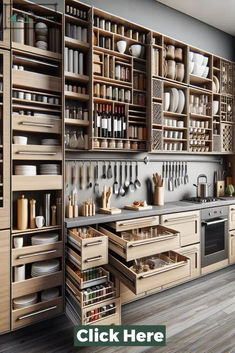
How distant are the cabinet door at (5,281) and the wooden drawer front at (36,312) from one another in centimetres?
6

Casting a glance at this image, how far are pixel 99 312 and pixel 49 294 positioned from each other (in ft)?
1.72

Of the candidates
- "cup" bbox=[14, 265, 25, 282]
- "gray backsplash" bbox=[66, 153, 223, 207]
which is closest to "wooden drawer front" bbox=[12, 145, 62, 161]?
"gray backsplash" bbox=[66, 153, 223, 207]

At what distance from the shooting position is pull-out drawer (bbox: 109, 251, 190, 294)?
1.87 m

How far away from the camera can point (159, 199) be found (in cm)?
311

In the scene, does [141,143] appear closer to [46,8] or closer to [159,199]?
[159,199]

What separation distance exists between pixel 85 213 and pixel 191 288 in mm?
1517

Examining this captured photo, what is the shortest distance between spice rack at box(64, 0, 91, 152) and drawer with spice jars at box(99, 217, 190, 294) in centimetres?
96

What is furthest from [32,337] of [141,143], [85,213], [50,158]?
[141,143]

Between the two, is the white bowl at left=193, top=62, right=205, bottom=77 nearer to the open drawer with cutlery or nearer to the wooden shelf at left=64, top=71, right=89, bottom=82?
the wooden shelf at left=64, top=71, right=89, bottom=82

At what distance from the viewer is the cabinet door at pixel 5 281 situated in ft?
6.55

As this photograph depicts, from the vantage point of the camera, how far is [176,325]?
220cm

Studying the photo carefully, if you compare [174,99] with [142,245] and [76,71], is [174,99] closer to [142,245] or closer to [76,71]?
[76,71]

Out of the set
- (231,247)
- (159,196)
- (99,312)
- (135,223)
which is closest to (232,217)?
(231,247)

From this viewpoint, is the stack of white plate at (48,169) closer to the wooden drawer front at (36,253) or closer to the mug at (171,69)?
the wooden drawer front at (36,253)
